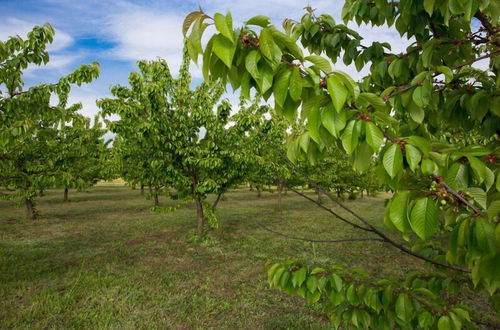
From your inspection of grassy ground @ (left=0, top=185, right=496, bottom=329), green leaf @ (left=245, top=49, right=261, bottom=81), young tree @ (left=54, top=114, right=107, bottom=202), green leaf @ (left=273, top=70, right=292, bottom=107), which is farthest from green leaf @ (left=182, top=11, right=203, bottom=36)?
young tree @ (left=54, top=114, right=107, bottom=202)

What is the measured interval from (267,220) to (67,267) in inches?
474

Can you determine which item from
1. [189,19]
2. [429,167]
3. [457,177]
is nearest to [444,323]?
[457,177]

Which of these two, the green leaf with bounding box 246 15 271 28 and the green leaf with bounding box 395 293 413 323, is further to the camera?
the green leaf with bounding box 395 293 413 323

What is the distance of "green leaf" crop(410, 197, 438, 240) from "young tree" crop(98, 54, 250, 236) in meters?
8.09

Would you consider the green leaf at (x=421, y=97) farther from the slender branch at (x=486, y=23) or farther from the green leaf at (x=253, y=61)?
the green leaf at (x=253, y=61)

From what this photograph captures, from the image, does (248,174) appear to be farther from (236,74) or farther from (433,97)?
(236,74)

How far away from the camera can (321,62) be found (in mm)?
1034

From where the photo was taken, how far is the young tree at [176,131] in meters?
8.64

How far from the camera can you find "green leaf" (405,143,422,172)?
1008 millimetres

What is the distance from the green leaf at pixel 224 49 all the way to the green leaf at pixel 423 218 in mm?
898

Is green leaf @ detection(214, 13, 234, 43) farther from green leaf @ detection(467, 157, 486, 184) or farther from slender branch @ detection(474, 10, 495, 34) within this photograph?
slender branch @ detection(474, 10, 495, 34)

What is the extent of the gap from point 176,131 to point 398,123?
879cm

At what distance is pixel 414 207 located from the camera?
3.37 feet

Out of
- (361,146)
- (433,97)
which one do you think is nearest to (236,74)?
(361,146)
